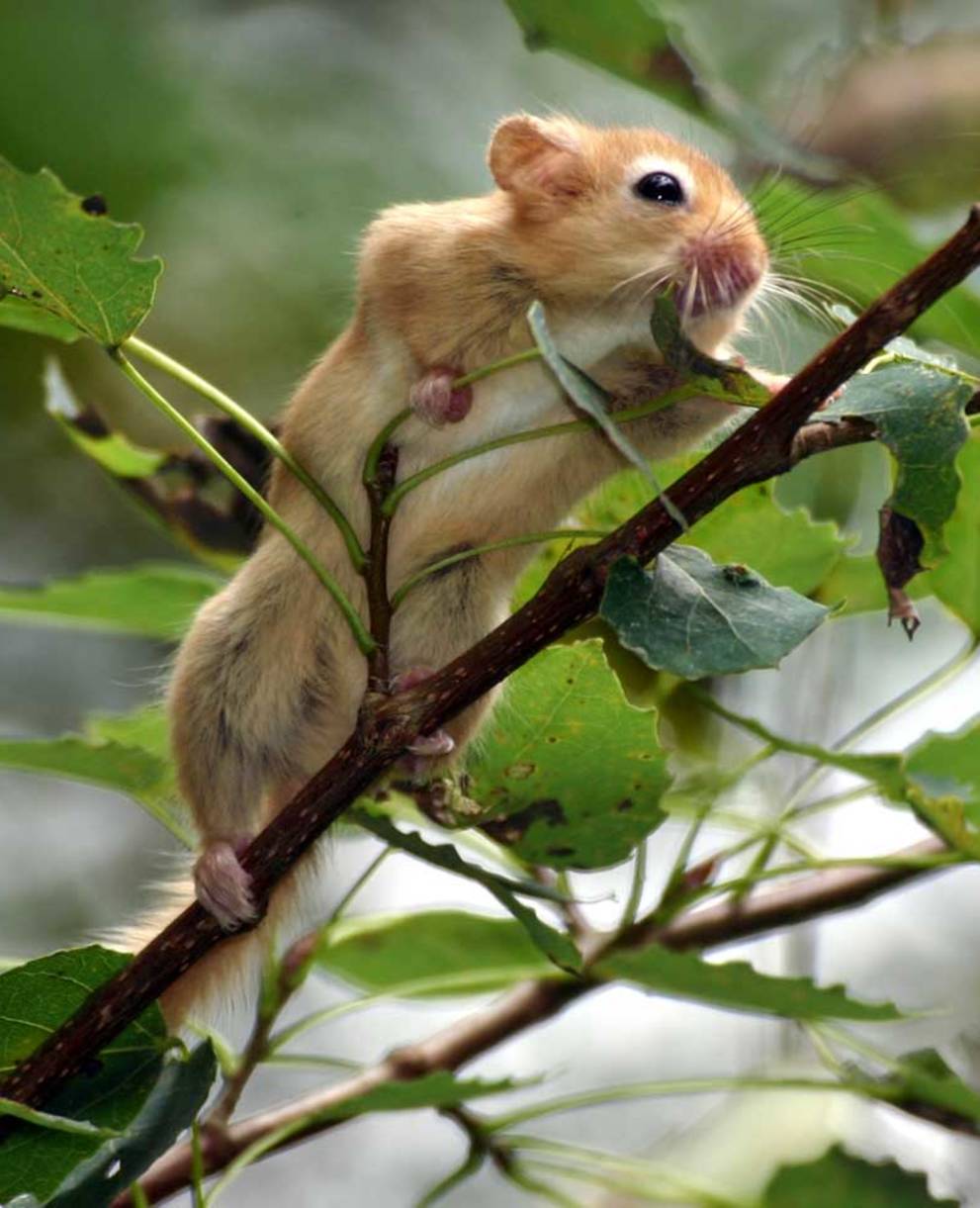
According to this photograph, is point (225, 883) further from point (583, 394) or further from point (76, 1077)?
point (583, 394)

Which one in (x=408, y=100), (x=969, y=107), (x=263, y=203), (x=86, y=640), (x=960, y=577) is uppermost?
(x=408, y=100)

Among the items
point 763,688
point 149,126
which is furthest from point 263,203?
point 763,688

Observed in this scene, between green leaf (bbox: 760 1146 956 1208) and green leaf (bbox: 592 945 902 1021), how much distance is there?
0.37 metres

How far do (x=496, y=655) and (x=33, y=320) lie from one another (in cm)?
53

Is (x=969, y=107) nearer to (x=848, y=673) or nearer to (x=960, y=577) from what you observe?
(x=848, y=673)

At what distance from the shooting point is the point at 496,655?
1.51 m

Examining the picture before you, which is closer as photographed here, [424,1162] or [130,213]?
[130,213]

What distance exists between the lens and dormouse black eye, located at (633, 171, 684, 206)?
2.26 m

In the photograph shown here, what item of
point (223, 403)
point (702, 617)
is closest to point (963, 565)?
point (702, 617)

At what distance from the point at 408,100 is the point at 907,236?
4.33 meters

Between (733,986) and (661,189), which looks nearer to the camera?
(733,986)

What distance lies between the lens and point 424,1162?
18.6 ft

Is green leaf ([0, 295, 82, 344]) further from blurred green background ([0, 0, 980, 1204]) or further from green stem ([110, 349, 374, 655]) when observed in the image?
blurred green background ([0, 0, 980, 1204])

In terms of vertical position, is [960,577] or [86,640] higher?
[86,640]
